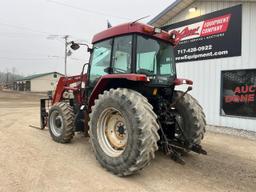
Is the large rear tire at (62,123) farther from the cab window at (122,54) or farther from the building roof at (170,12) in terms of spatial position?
the building roof at (170,12)

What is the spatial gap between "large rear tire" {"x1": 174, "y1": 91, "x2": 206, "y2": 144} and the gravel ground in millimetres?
463

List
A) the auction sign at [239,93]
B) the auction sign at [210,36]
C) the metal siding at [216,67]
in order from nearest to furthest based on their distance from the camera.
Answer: the auction sign at [239,93] < the metal siding at [216,67] < the auction sign at [210,36]

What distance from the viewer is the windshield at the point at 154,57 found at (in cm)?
525

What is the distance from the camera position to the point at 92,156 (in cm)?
577

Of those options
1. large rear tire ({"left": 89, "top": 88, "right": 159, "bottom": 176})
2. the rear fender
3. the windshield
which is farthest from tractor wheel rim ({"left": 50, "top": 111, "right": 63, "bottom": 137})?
the windshield

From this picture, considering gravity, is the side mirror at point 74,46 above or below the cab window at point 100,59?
above

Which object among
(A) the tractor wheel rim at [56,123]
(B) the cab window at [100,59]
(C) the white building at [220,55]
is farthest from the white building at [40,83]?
(B) the cab window at [100,59]

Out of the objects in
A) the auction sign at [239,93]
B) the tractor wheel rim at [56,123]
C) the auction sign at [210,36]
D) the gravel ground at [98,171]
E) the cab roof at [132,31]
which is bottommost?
the gravel ground at [98,171]

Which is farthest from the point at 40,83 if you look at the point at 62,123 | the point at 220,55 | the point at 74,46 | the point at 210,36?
the point at 74,46

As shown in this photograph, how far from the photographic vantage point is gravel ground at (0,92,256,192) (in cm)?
421

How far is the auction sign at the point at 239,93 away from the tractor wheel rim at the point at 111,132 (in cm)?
587

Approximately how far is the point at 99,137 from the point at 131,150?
3.10 ft

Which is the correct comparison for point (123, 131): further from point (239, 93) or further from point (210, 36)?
point (210, 36)

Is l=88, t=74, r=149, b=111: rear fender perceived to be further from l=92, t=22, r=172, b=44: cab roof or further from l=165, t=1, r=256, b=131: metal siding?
l=165, t=1, r=256, b=131: metal siding
